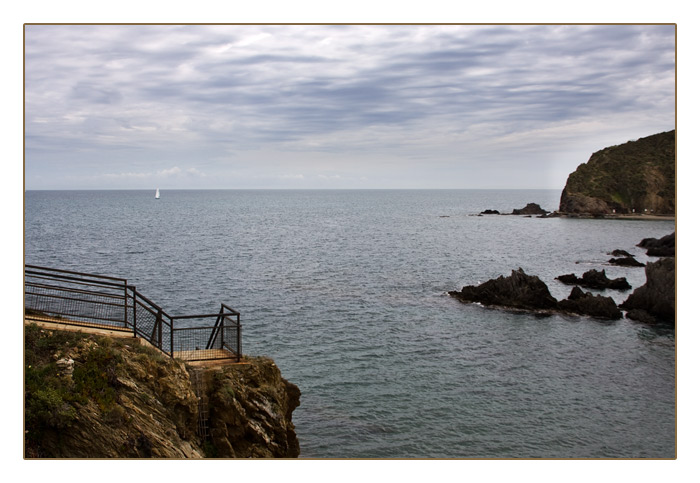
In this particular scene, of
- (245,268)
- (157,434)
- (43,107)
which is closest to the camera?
(157,434)

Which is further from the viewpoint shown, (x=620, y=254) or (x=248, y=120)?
(x=620, y=254)

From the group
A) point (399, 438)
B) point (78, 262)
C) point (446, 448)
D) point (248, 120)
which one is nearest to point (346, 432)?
point (399, 438)

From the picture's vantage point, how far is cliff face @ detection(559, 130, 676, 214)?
12488 cm

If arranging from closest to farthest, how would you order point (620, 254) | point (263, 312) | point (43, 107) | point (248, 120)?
point (43, 107) < point (263, 312) < point (248, 120) < point (620, 254)

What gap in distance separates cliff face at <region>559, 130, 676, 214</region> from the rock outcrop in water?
85826mm

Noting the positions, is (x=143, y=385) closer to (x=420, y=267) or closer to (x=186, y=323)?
(x=186, y=323)

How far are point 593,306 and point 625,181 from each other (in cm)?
10420

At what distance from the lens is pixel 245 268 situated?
6009 centimetres

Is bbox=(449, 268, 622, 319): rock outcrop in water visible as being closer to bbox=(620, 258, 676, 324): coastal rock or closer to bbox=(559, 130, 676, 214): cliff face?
bbox=(620, 258, 676, 324): coastal rock

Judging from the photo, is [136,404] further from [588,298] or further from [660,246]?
[660,246]

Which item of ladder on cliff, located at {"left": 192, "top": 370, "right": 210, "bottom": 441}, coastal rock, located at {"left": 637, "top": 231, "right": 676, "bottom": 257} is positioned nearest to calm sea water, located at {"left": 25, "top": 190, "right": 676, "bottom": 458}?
coastal rock, located at {"left": 637, "top": 231, "right": 676, "bottom": 257}
